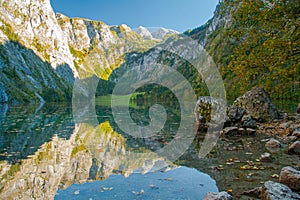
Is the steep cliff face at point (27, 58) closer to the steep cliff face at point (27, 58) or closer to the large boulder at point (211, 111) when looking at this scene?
the steep cliff face at point (27, 58)

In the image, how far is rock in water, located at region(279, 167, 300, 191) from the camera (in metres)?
6.15

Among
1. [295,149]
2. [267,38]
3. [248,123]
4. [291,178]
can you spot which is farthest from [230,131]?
[291,178]

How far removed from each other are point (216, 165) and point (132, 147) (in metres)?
6.04

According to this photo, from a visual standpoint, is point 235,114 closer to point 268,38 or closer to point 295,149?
point 268,38

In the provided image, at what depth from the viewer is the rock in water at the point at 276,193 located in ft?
17.1

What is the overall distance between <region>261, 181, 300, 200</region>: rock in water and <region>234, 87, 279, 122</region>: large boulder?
17.9 m

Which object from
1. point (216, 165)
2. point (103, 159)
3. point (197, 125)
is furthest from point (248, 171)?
point (197, 125)

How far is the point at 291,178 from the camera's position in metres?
6.30

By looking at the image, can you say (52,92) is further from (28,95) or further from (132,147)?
(132,147)

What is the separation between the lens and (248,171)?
26.9 ft

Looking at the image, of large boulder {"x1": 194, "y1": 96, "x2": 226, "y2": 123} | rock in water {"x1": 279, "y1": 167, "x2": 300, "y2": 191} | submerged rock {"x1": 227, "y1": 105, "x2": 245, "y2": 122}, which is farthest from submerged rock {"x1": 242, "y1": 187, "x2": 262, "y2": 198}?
submerged rock {"x1": 227, "y1": 105, "x2": 245, "y2": 122}

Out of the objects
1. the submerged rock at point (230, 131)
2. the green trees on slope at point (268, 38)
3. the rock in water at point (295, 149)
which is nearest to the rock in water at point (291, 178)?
the rock in water at point (295, 149)

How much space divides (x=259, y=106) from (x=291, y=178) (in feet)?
58.2

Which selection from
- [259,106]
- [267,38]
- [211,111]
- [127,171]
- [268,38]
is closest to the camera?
[127,171]
